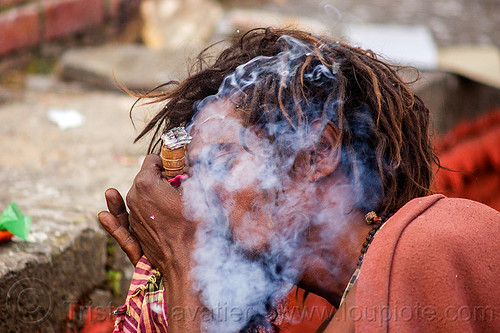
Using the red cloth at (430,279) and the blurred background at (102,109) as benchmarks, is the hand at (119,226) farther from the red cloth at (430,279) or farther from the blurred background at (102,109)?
the red cloth at (430,279)

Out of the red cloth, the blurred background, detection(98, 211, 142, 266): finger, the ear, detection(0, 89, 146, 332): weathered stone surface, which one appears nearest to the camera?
the red cloth

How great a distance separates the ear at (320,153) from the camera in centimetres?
173

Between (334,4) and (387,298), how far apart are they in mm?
7141

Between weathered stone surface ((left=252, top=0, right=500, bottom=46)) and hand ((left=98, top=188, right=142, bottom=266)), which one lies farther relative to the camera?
weathered stone surface ((left=252, top=0, right=500, bottom=46))

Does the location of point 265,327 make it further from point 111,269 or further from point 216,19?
point 216,19

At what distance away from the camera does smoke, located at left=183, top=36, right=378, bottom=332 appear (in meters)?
1.74

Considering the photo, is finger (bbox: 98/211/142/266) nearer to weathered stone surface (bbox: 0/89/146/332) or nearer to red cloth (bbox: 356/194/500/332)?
weathered stone surface (bbox: 0/89/146/332)

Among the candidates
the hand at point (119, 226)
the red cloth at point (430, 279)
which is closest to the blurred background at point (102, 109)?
the hand at point (119, 226)

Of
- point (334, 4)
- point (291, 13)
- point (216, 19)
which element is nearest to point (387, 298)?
point (216, 19)

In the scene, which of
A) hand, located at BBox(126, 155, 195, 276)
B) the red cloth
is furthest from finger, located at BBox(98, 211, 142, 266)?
the red cloth

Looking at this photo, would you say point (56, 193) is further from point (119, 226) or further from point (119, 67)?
point (119, 67)

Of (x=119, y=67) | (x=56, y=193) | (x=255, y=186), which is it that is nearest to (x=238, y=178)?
(x=255, y=186)

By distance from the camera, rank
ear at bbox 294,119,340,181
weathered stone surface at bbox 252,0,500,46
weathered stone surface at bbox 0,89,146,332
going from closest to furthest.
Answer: ear at bbox 294,119,340,181
weathered stone surface at bbox 0,89,146,332
weathered stone surface at bbox 252,0,500,46

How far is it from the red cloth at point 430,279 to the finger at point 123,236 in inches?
30.8
